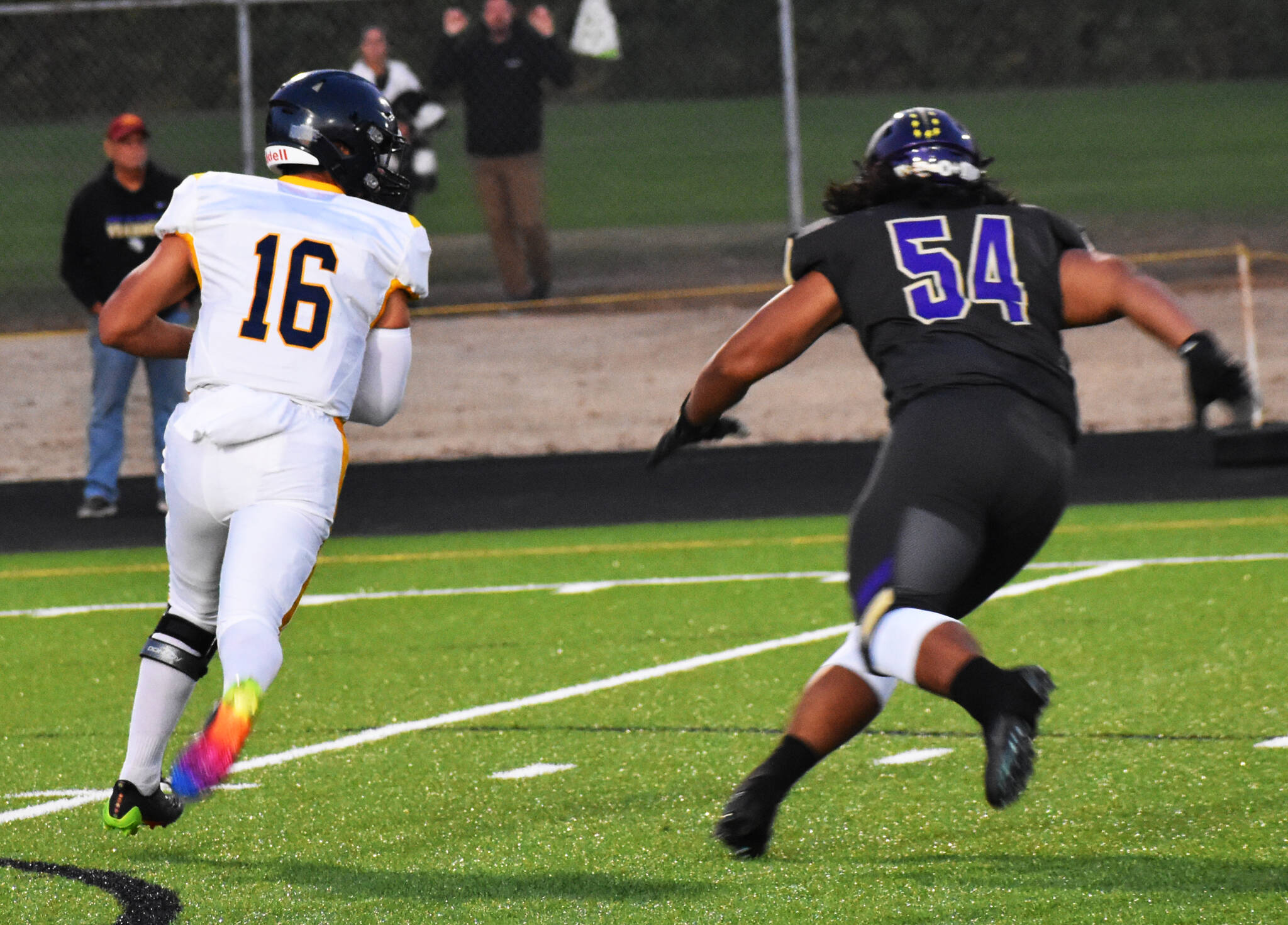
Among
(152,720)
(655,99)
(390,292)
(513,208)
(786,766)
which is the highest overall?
(390,292)

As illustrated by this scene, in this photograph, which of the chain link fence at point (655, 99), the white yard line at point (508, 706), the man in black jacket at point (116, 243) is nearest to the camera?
the white yard line at point (508, 706)

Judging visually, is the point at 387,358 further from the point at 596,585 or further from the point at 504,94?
the point at 504,94

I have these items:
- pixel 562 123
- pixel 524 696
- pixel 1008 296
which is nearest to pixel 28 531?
pixel 524 696

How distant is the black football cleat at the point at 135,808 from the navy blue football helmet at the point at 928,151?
234 centimetres

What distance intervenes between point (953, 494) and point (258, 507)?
1.60 meters

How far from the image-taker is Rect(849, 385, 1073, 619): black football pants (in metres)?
4.71

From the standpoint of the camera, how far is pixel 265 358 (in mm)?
5004

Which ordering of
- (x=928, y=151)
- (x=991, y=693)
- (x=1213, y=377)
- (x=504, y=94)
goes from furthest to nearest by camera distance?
(x=504, y=94)
(x=928, y=151)
(x=1213, y=377)
(x=991, y=693)

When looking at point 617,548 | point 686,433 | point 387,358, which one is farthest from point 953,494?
point 617,548

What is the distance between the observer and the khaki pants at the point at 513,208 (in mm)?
17391

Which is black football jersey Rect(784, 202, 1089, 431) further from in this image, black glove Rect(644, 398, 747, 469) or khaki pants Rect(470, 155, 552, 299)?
khaki pants Rect(470, 155, 552, 299)

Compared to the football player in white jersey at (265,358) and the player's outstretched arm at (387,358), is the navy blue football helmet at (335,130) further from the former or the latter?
the player's outstretched arm at (387,358)

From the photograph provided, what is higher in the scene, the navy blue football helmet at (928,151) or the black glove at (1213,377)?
the navy blue football helmet at (928,151)

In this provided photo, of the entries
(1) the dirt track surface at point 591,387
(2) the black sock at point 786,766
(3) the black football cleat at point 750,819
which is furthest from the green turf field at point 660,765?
(1) the dirt track surface at point 591,387
